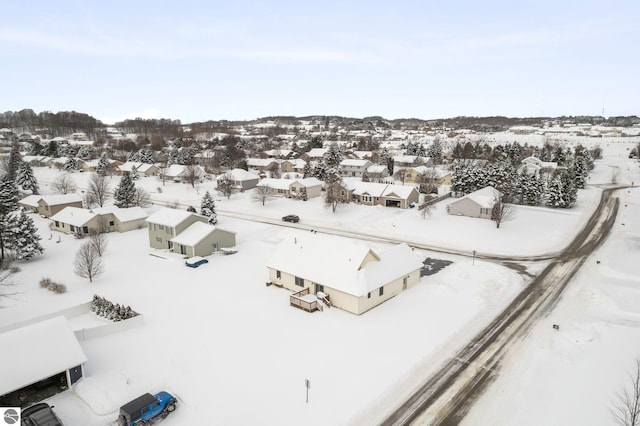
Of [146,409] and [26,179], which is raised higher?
[26,179]

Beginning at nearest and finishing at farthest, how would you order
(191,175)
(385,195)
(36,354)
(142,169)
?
(36,354)
(385,195)
(191,175)
(142,169)

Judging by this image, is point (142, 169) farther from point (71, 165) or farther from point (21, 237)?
point (21, 237)

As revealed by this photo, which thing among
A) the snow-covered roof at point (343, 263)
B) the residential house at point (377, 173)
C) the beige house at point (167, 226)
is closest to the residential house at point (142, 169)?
the residential house at point (377, 173)

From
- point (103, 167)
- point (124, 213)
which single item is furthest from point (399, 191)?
point (103, 167)

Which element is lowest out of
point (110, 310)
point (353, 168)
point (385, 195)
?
point (110, 310)

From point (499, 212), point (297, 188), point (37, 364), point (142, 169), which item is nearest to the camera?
point (37, 364)

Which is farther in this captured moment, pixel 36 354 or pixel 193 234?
pixel 193 234

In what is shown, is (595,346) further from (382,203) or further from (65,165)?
(65,165)
